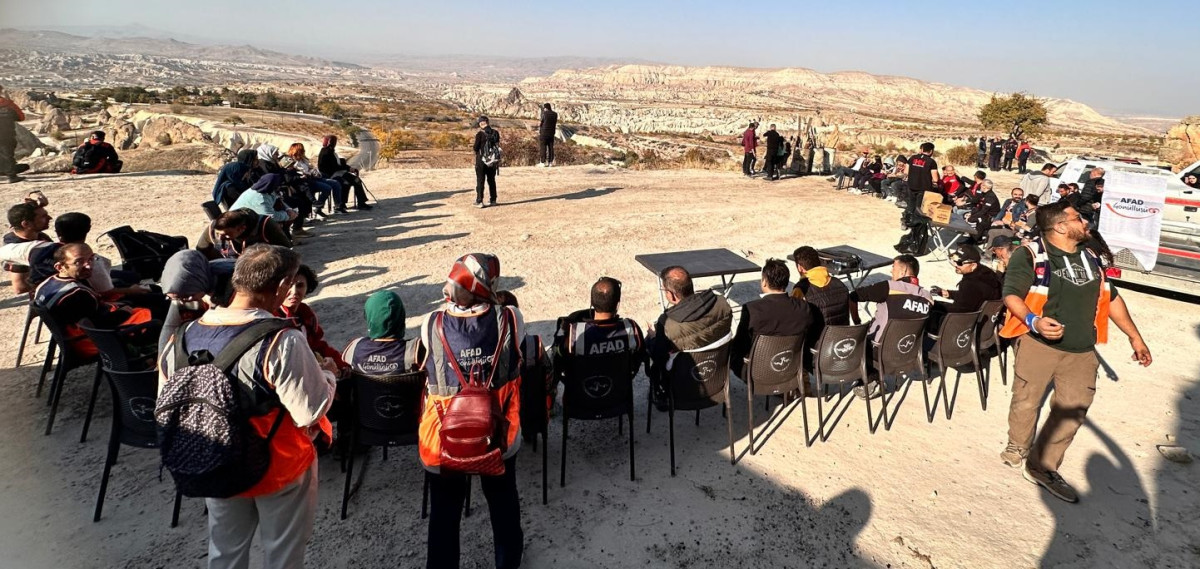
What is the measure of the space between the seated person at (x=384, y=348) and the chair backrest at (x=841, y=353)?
292 centimetres

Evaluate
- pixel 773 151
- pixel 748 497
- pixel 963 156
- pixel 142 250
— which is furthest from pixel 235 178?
pixel 963 156

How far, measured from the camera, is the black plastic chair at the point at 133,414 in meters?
3.33

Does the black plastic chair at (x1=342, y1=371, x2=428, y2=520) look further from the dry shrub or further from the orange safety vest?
the dry shrub

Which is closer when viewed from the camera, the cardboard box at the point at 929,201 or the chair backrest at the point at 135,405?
the chair backrest at the point at 135,405

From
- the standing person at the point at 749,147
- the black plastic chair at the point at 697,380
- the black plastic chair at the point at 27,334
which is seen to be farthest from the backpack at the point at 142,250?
the standing person at the point at 749,147

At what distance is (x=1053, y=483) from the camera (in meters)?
3.86

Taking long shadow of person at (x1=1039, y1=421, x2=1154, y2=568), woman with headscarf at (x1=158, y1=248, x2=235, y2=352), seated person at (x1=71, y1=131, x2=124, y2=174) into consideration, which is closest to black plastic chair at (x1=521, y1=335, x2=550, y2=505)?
woman with headscarf at (x1=158, y1=248, x2=235, y2=352)

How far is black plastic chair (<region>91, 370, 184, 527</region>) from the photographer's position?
131 inches

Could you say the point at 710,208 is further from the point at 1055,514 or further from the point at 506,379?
the point at 506,379

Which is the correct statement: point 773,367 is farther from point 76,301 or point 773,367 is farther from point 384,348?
point 76,301

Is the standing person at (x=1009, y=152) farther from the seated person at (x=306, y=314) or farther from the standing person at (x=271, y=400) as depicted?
the standing person at (x=271, y=400)

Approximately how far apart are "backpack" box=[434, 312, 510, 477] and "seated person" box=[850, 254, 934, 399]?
3.28 metres

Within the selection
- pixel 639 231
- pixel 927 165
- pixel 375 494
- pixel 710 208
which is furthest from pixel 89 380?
pixel 927 165

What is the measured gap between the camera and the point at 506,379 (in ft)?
9.43
